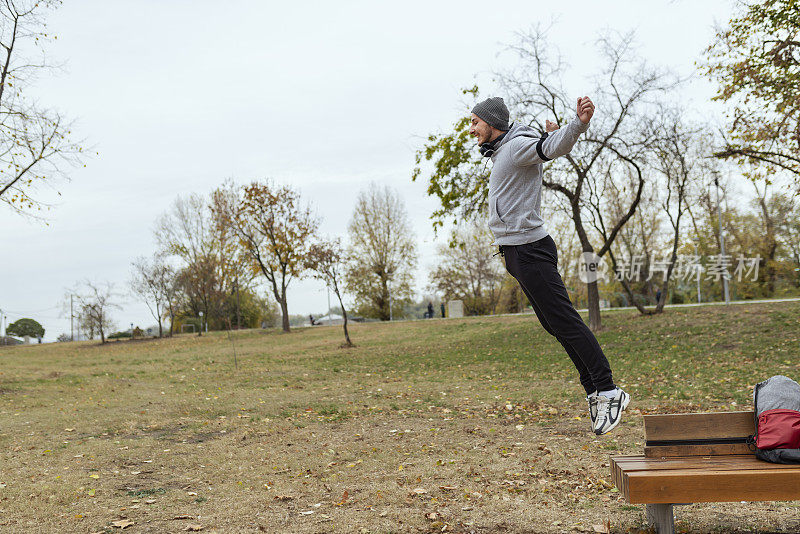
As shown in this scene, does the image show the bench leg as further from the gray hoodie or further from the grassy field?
the gray hoodie

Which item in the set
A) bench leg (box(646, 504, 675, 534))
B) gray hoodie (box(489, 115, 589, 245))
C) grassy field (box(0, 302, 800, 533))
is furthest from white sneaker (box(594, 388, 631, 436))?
grassy field (box(0, 302, 800, 533))

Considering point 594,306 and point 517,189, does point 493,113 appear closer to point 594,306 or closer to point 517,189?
point 517,189

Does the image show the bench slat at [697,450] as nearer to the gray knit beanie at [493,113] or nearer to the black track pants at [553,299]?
the black track pants at [553,299]

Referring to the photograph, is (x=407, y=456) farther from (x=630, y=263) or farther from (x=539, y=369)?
(x=630, y=263)

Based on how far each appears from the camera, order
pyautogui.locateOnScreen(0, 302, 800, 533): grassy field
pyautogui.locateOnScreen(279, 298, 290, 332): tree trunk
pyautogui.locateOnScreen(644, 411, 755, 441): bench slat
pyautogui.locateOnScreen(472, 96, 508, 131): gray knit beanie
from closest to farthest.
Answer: pyautogui.locateOnScreen(472, 96, 508, 131): gray knit beanie → pyautogui.locateOnScreen(644, 411, 755, 441): bench slat → pyautogui.locateOnScreen(0, 302, 800, 533): grassy field → pyautogui.locateOnScreen(279, 298, 290, 332): tree trunk

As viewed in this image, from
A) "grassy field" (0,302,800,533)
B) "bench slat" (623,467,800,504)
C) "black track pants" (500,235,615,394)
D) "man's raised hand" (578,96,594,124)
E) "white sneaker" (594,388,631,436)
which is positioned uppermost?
"man's raised hand" (578,96,594,124)

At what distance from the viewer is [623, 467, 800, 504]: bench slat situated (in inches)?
138

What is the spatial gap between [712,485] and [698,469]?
→ 0.20 metres

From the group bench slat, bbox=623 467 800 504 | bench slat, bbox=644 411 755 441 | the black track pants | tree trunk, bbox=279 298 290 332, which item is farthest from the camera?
tree trunk, bbox=279 298 290 332

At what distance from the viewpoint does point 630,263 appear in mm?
41562

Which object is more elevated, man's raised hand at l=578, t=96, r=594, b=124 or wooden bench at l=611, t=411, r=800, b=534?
man's raised hand at l=578, t=96, r=594, b=124

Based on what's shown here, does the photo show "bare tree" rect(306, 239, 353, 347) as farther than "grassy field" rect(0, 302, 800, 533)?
Yes

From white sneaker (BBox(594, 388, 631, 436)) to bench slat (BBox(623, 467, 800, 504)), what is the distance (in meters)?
0.32

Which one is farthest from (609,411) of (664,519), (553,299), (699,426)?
(664,519)
